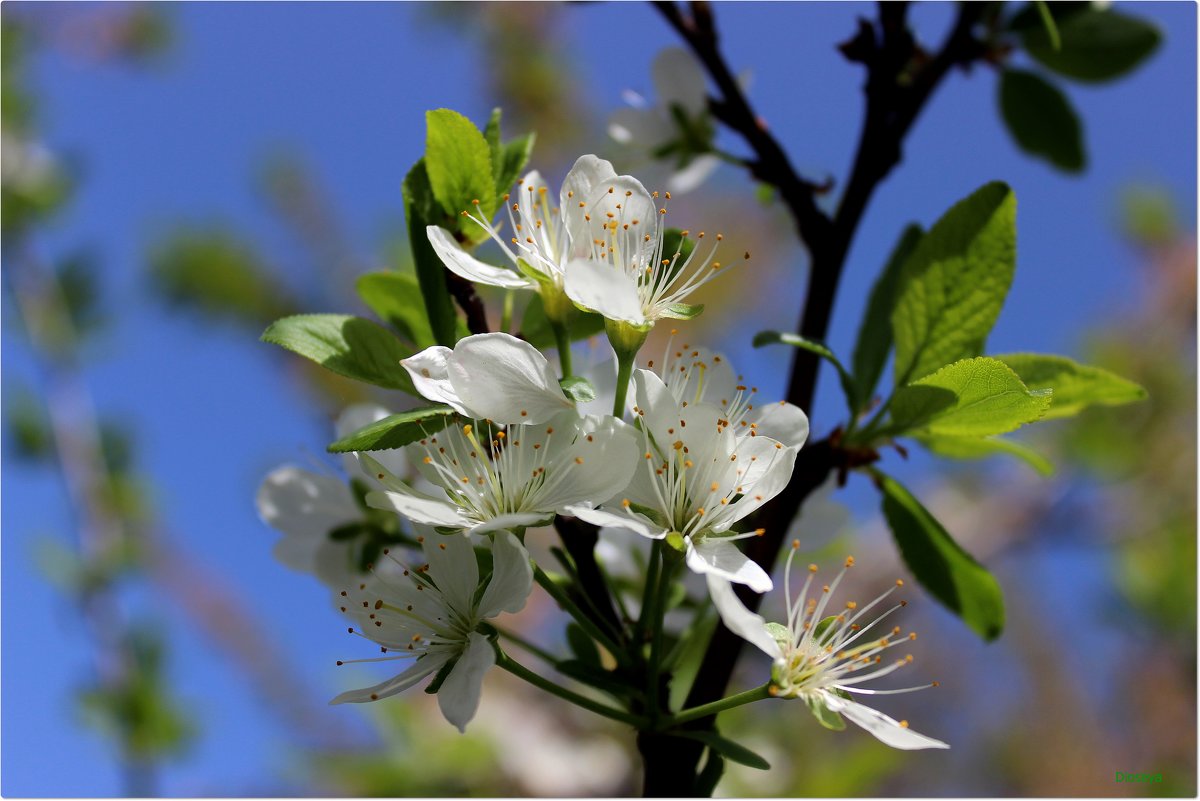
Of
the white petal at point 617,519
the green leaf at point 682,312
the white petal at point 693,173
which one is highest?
the white petal at point 693,173

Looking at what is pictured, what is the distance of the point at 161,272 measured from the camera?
12.0ft

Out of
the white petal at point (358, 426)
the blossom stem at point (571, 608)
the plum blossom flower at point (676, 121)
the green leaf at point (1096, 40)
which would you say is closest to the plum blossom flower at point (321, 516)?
the white petal at point (358, 426)

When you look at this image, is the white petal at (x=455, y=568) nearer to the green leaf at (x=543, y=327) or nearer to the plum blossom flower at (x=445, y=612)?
the plum blossom flower at (x=445, y=612)

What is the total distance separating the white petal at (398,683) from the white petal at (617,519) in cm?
13

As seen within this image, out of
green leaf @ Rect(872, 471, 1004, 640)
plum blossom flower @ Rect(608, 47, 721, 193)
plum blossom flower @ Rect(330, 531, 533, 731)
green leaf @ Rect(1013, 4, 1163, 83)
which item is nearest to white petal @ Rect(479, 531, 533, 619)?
plum blossom flower @ Rect(330, 531, 533, 731)

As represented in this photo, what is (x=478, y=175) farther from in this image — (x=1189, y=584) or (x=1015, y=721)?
(x=1015, y=721)

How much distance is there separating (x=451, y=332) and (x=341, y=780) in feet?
5.93

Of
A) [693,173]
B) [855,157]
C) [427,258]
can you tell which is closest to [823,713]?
[427,258]

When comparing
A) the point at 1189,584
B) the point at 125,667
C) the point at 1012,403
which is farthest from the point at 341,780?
the point at 1189,584

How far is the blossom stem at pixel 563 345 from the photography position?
23.0 inches

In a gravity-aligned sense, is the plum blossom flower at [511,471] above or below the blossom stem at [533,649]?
above

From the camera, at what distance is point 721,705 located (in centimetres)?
51

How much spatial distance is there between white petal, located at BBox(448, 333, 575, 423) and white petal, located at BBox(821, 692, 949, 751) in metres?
0.23

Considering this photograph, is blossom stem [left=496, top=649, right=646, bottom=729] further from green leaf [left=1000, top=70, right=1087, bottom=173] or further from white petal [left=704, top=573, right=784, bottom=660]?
green leaf [left=1000, top=70, right=1087, bottom=173]
